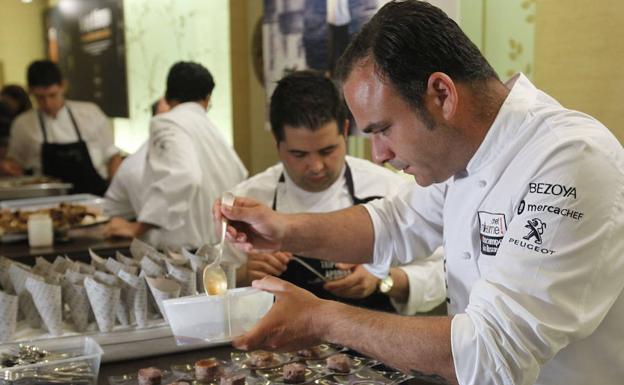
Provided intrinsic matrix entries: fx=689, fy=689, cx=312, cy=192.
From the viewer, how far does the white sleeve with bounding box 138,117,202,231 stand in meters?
3.10

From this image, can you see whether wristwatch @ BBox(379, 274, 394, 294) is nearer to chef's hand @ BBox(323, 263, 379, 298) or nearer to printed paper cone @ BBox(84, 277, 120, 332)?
chef's hand @ BBox(323, 263, 379, 298)

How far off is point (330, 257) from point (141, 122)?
5312 mm

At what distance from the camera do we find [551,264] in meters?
1.16

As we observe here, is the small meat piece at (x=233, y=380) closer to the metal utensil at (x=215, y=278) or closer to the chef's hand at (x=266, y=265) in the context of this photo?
the metal utensil at (x=215, y=278)

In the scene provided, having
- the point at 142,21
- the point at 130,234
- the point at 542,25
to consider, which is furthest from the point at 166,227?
the point at 142,21

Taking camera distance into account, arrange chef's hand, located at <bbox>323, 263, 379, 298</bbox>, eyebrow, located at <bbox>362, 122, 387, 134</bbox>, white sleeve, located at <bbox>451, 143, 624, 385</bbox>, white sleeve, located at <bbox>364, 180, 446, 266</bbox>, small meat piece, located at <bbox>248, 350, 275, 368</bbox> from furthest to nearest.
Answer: chef's hand, located at <bbox>323, 263, 379, 298</bbox> < white sleeve, located at <bbox>364, 180, 446, 266</bbox> < small meat piece, located at <bbox>248, 350, 275, 368</bbox> < eyebrow, located at <bbox>362, 122, 387, 134</bbox> < white sleeve, located at <bbox>451, 143, 624, 385</bbox>

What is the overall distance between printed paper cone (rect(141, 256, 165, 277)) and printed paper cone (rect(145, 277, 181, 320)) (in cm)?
5

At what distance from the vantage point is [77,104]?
5293 millimetres

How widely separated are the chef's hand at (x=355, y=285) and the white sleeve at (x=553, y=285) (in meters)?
0.97

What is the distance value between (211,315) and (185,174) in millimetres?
1817

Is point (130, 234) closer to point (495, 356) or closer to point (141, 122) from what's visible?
point (495, 356)

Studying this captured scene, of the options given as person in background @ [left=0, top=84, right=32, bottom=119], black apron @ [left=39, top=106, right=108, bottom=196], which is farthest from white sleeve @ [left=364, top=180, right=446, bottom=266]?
person in background @ [left=0, top=84, right=32, bottom=119]

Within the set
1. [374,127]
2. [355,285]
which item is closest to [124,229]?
[355,285]

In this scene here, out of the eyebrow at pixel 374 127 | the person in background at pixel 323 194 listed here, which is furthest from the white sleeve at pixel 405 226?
the eyebrow at pixel 374 127
